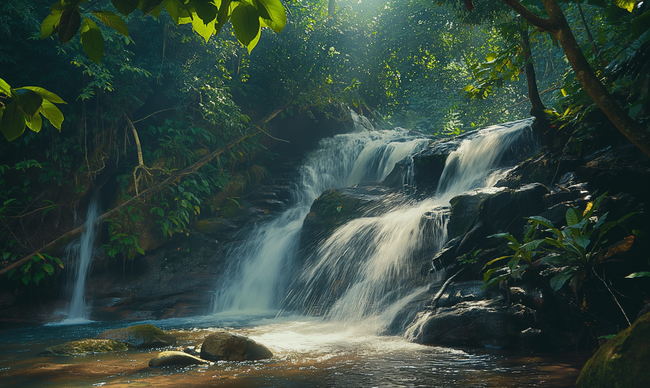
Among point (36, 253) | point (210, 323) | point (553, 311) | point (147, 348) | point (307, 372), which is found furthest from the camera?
point (36, 253)

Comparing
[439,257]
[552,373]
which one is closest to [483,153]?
[439,257]

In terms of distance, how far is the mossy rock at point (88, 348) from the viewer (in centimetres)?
531

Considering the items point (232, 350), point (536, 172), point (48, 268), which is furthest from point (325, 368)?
point (48, 268)

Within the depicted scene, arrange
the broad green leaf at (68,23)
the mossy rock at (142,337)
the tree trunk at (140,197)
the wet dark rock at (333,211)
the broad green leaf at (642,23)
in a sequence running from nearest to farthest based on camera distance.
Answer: the broad green leaf at (68,23) → the broad green leaf at (642,23) → the mossy rock at (142,337) → the tree trunk at (140,197) → the wet dark rock at (333,211)

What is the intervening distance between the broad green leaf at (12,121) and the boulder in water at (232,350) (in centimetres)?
398

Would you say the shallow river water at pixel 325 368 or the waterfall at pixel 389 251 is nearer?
the shallow river water at pixel 325 368

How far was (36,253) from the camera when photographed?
8.98 m

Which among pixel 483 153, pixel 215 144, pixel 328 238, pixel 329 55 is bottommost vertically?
pixel 328 238

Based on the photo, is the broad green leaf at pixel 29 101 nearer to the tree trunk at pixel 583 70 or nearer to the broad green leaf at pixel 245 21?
the broad green leaf at pixel 245 21

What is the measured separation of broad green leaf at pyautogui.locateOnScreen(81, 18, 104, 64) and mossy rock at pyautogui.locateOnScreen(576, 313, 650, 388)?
9.67 feet

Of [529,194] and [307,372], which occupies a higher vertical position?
[529,194]

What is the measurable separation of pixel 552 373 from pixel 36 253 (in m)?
10.3

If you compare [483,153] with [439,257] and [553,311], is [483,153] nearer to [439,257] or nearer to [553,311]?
[439,257]

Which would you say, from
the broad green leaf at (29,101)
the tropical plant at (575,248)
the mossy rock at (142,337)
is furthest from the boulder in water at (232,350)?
the broad green leaf at (29,101)
